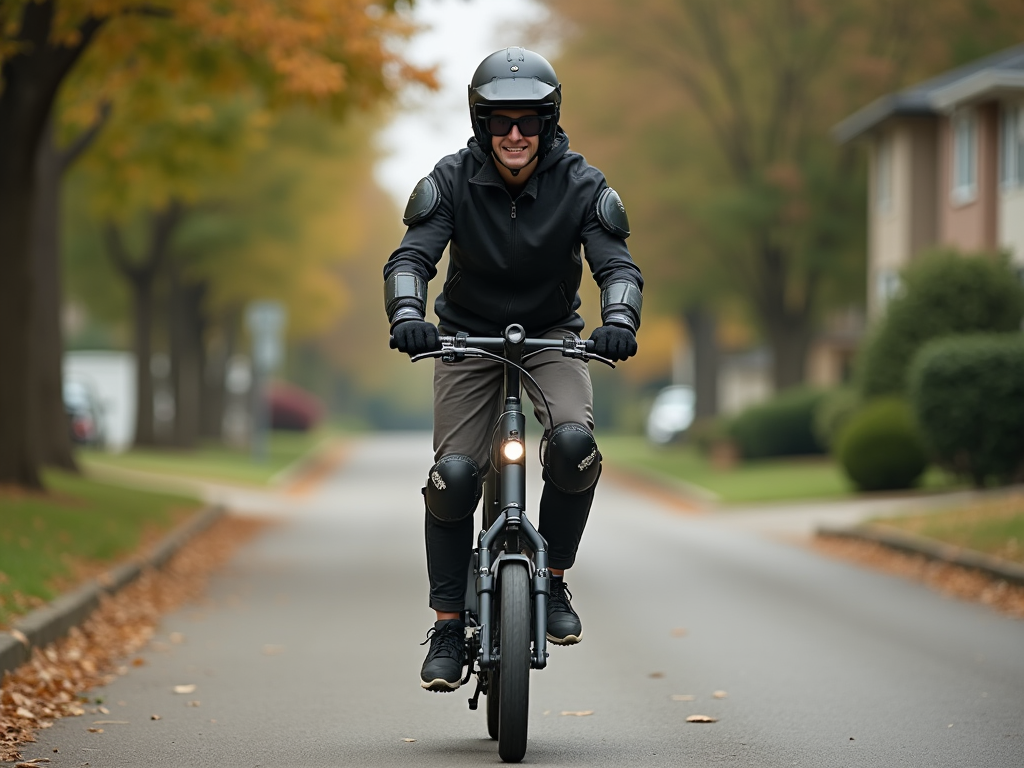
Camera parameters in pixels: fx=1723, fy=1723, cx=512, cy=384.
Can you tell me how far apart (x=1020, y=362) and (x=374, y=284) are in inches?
2057

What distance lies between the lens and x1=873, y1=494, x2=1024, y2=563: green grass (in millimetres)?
13938

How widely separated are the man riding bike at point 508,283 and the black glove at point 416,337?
174mm

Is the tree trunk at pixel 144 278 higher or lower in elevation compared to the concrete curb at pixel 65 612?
higher

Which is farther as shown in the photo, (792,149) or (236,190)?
(792,149)

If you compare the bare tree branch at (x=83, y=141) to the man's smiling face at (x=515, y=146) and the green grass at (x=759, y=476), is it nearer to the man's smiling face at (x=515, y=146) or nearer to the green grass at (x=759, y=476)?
the green grass at (x=759, y=476)

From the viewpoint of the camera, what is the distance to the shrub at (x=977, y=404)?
70.6ft

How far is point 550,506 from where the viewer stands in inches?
237

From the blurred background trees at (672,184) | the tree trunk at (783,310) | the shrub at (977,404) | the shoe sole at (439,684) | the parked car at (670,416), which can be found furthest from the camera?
the parked car at (670,416)

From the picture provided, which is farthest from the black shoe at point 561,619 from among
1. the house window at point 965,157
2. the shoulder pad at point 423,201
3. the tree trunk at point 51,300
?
the house window at point 965,157

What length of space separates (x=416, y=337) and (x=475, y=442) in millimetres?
641

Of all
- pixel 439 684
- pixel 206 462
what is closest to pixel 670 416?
pixel 206 462

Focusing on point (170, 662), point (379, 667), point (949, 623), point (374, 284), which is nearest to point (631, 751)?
point (379, 667)

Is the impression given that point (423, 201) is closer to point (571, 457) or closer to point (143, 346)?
point (571, 457)

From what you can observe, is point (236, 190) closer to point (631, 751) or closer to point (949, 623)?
point (949, 623)
